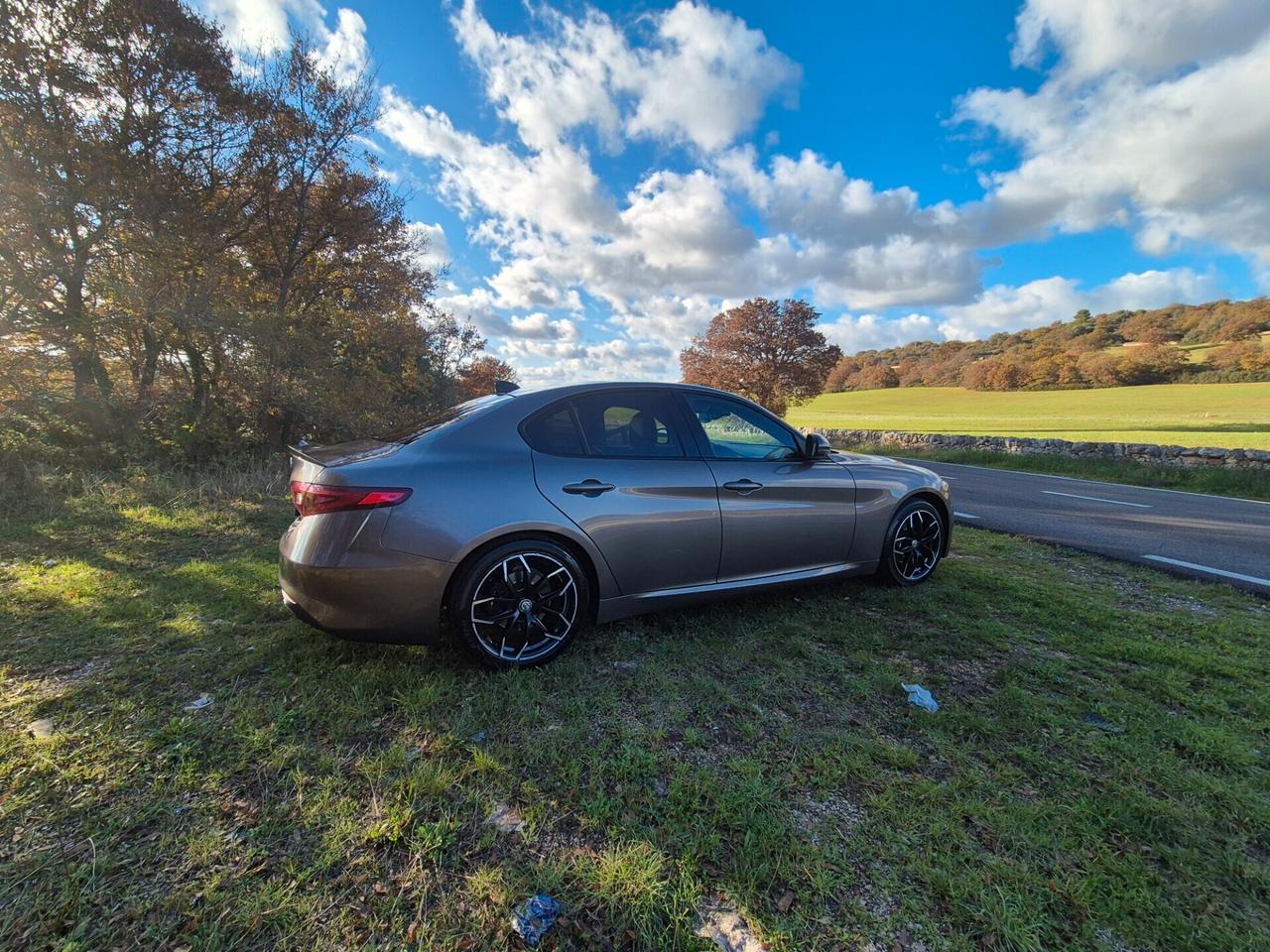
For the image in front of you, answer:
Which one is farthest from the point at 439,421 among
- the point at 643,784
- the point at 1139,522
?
the point at 1139,522

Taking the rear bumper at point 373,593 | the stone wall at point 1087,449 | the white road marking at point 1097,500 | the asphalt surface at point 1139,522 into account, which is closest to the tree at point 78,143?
the rear bumper at point 373,593

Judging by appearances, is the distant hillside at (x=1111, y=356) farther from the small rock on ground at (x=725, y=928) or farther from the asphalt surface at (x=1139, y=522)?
the small rock on ground at (x=725, y=928)

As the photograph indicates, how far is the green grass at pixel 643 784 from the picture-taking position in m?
1.49

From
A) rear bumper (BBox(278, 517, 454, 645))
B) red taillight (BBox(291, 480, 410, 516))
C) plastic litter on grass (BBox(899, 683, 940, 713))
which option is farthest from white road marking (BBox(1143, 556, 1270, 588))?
red taillight (BBox(291, 480, 410, 516))

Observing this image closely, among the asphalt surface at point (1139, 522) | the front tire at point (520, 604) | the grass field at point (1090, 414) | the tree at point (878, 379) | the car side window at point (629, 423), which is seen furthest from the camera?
the tree at point (878, 379)

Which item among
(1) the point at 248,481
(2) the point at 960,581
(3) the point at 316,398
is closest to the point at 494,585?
(2) the point at 960,581

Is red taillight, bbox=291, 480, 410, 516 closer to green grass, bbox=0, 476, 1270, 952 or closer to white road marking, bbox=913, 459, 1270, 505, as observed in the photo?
green grass, bbox=0, 476, 1270, 952

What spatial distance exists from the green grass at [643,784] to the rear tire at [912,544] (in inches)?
23.5

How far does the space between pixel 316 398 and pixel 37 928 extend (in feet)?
37.6

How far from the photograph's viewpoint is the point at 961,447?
18.9 meters

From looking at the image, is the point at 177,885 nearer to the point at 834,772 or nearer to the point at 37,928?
the point at 37,928

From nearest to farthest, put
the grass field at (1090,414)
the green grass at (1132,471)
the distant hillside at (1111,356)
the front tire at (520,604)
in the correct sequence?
→ the front tire at (520,604), the green grass at (1132,471), the grass field at (1090,414), the distant hillside at (1111,356)

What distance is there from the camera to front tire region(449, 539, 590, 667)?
2.61 m

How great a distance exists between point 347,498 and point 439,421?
0.77m
